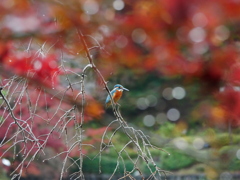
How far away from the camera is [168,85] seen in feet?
11.9

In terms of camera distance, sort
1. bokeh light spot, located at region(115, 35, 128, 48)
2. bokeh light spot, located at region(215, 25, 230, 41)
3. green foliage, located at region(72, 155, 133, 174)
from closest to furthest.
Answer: bokeh light spot, located at region(215, 25, 230, 41) < bokeh light spot, located at region(115, 35, 128, 48) < green foliage, located at region(72, 155, 133, 174)

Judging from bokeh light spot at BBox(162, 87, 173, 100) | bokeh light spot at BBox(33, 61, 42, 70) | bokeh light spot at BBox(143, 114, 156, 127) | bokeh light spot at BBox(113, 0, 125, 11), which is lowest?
bokeh light spot at BBox(143, 114, 156, 127)

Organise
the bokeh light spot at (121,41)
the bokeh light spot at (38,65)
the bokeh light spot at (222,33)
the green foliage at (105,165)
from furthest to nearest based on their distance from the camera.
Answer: the green foliage at (105,165) → the bokeh light spot at (38,65) → the bokeh light spot at (121,41) → the bokeh light spot at (222,33)

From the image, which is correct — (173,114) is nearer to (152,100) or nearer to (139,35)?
(152,100)

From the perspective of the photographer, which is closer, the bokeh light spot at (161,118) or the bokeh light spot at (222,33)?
the bokeh light spot at (222,33)

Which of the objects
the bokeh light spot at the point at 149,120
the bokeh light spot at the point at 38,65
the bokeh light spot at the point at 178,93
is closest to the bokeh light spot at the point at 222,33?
the bokeh light spot at the point at 38,65

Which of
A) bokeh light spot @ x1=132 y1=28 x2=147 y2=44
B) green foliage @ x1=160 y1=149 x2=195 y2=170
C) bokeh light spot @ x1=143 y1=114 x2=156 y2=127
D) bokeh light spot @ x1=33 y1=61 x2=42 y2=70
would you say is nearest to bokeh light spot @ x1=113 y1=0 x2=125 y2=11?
bokeh light spot @ x1=132 y1=28 x2=147 y2=44

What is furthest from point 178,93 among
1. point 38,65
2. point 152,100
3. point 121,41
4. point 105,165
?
point 121,41

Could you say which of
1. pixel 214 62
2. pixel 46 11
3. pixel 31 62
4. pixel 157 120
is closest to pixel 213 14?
pixel 214 62

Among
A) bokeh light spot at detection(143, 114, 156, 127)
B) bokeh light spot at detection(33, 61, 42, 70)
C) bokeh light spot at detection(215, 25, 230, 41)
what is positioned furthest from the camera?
bokeh light spot at detection(143, 114, 156, 127)

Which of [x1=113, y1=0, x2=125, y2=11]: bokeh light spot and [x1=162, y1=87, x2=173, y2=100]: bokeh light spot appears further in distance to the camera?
[x1=162, y1=87, x2=173, y2=100]: bokeh light spot

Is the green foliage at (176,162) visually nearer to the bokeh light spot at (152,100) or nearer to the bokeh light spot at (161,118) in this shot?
the bokeh light spot at (161,118)

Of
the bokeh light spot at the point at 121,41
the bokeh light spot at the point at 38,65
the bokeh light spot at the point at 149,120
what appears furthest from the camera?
the bokeh light spot at the point at 149,120

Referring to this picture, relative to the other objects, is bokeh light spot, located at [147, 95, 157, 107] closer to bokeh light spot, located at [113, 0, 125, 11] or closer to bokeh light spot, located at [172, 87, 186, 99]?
bokeh light spot, located at [172, 87, 186, 99]
